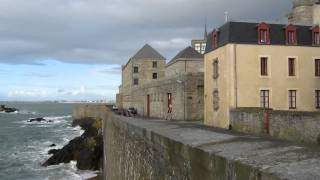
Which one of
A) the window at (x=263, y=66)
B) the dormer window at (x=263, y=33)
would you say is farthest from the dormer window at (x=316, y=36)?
the window at (x=263, y=66)

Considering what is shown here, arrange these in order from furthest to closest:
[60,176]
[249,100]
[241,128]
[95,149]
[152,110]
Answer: [152,110] → [95,149] → [60,176] → [249,100] → [241,128]

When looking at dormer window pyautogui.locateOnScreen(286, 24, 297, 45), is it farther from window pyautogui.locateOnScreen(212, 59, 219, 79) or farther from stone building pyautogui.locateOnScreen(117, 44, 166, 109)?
stone building pyautogui.locateOnScreen(117, 44, 166, 109)

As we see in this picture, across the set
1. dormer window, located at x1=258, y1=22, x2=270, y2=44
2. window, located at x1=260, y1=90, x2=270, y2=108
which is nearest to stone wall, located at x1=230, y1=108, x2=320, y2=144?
→ window, located at x1=260, y1=90, x2=270, y2=108

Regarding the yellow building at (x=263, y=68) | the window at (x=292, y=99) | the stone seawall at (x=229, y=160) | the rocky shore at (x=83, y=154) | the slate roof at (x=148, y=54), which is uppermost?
the slate roof at (x=148, y=54)

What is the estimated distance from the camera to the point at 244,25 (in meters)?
21.3

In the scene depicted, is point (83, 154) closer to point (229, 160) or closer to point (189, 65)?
point (189, 65)

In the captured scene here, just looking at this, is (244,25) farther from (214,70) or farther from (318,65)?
(318,65)

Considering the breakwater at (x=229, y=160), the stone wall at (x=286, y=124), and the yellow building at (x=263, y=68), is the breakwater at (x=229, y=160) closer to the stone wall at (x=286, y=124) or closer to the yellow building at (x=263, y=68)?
the stone wall at (x=286, y=124)

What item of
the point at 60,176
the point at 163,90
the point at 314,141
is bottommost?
the point at 60,176

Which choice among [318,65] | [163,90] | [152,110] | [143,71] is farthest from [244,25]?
[143,71]

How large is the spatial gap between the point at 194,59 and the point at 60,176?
1893 centimetres

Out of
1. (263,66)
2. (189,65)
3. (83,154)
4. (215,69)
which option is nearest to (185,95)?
(215,69)

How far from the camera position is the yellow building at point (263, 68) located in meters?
20.8

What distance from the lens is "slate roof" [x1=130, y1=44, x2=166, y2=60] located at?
62219mm
